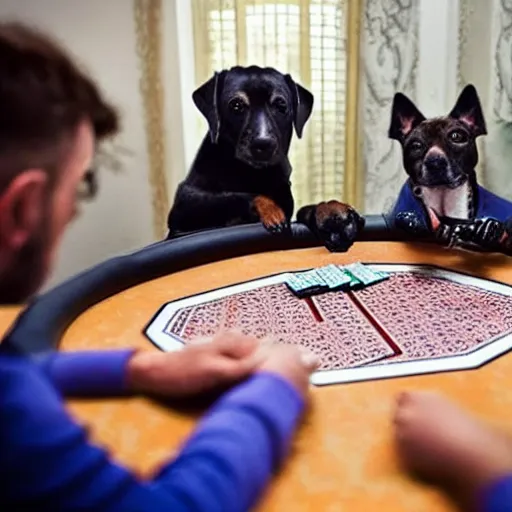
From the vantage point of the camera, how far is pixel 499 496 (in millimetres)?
474

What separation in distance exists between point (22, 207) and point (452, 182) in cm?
91

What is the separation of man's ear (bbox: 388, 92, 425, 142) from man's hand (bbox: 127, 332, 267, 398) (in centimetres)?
70

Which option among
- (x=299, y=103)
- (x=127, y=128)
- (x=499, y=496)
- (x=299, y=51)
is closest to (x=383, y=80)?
(x=299, y=51)

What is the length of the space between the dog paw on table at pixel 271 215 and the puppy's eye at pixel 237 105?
171 millimetres

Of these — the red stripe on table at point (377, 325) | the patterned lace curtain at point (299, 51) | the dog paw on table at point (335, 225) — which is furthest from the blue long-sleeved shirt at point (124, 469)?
the patterned lace curtain at point (299, 51)

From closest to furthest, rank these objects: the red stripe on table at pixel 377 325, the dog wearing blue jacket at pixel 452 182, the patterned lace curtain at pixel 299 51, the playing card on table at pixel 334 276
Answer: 1. the red stripe on table at pixel 377 325
2. the playing card on table at pixel 334 276
3. the dog wearing blue jacket at pixel 452 182
4. the patterned lace curtain at pixel 299 51

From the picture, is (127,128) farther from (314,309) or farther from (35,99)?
(35,99)

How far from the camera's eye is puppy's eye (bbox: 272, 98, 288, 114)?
4.40 ft

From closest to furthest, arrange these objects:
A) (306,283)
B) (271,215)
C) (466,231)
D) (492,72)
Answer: (306,283) → (466,231) → (271,215) → (492,72)

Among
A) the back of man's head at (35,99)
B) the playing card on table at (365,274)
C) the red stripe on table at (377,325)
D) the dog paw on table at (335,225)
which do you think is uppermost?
the back of man's head at (35,99)

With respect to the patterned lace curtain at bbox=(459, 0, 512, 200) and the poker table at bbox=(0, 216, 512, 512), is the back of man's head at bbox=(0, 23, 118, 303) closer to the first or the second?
the poker table at bbox=(0, 216, 512, 512)

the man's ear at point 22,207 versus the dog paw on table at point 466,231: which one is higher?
the man's ear at point 22,207

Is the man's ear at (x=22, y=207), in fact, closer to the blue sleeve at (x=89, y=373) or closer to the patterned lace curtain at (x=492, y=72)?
the blue sleeve at (x=89, y=373)

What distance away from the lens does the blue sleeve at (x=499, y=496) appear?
47cm
